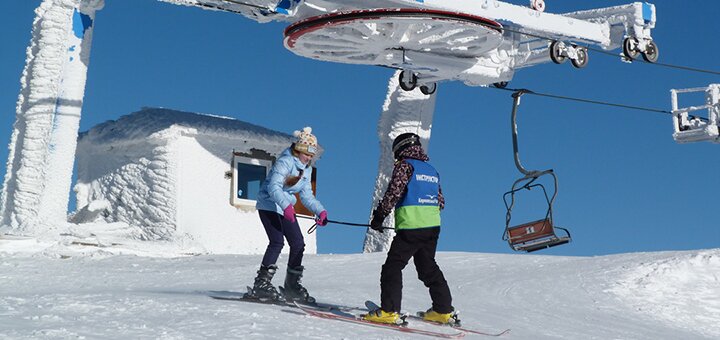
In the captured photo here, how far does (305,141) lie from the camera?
26.9 ft

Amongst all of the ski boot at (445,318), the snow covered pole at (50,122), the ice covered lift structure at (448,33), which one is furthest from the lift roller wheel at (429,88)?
the ski boot at (445,318)

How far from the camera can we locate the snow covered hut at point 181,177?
56.7 ft

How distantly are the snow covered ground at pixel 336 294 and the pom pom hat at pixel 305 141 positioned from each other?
1.47 metres

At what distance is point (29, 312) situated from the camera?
266 inches

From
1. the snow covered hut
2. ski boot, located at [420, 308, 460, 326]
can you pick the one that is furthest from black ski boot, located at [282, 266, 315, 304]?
the snow covered hut

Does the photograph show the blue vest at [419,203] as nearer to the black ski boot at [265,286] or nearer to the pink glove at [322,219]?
the pink glove at [322,219]

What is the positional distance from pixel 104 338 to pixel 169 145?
38.9 ft

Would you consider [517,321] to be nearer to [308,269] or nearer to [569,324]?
[569,324]

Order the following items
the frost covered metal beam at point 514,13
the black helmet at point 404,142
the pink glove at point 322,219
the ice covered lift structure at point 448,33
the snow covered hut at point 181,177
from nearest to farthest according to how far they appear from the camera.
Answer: the black helmet at point 404,142 → the pink glove at point 322,219 → the ice covered lift structure at point 448,33 → the frost covered metal beam at point 514,13 → the snow covered hut at point 181,177

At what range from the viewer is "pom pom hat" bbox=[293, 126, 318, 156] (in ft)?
26.8

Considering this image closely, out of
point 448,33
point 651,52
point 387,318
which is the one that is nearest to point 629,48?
point 651,52

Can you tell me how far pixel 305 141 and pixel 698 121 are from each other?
498 inches

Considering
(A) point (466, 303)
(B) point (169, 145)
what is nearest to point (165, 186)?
(B) point (169, 145)

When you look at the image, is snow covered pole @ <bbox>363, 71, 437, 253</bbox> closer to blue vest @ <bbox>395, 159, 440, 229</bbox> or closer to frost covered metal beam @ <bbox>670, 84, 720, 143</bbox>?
frost covered metal beam @ <bbox>670, 84, 720, 143</bbox>
